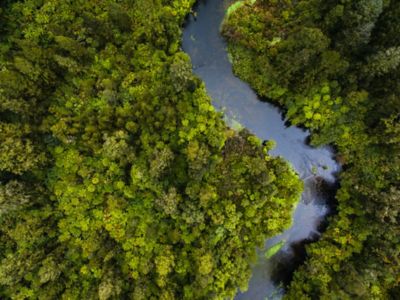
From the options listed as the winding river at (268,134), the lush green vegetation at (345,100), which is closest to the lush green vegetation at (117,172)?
the winding river at (268,134)

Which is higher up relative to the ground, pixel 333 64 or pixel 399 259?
pixel 333 64

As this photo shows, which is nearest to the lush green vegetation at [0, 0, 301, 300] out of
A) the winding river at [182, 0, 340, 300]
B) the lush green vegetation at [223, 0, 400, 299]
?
the winding river at [182, 0, 340, 300]

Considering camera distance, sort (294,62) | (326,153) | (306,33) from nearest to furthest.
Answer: (306,33), (294,62), (326,153)

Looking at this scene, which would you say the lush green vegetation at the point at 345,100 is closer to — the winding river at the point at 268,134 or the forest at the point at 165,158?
the forest at the point at 165,158

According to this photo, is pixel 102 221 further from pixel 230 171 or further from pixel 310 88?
pixel 310 88

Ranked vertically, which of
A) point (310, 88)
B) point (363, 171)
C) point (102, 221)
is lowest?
point (102, 221)

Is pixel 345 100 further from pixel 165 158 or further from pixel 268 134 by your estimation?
pixel 165 158

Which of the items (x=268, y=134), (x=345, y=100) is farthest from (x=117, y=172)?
(x=345, y=100)

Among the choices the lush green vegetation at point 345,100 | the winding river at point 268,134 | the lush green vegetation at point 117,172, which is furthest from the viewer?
the winding river at point 268,134

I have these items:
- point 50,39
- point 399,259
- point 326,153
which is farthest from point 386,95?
point 50,39
